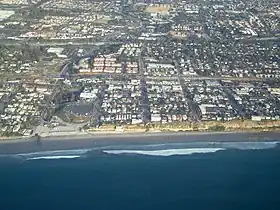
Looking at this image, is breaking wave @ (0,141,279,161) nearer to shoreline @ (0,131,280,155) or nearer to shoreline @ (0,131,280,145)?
shoreline @ (0,131,280,155)

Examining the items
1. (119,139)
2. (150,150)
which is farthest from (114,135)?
(150,150)

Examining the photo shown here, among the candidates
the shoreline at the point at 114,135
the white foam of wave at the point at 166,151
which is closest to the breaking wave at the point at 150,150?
the white foam of wave at the point at 166,151

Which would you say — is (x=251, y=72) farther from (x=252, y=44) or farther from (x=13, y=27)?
(x=13, y=27)

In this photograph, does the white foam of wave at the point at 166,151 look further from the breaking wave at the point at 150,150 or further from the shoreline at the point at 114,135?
the shoreline at the point at 114,135

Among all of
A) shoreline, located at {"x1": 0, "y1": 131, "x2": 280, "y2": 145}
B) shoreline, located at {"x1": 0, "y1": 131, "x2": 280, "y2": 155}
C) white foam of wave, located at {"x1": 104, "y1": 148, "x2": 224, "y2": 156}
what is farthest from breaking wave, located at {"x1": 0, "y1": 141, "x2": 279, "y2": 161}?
shoreline, located at {"x1": 0, "y1": 131, "x2": 280, "y2": 145}

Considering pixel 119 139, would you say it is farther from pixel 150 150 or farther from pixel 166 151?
pixel 166 151

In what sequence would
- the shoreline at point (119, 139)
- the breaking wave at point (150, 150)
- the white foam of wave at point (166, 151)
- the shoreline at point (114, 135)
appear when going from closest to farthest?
1. the breaking wave at point (150, 150)
2. the white foam of wave at point (166, 151)
3. the shoreline at point (119, 139)
4. the shoreline at point (114, 135)

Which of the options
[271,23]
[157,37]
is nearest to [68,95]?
[157,37]

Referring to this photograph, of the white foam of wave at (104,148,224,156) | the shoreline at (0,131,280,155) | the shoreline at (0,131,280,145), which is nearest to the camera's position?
the white foam of wave at (104,148,224,156)
